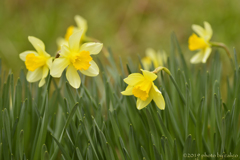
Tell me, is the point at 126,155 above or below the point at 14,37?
below

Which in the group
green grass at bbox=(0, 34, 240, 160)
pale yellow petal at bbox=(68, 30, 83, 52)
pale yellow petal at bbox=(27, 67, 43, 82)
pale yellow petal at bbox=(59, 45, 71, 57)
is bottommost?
green grass at bbox=(0, 34, 240, 160)

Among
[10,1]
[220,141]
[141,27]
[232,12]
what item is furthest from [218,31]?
[10,1]

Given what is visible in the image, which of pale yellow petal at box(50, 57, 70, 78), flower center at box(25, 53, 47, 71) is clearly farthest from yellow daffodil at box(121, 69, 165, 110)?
flower center at box(25, 53, 47, 71)

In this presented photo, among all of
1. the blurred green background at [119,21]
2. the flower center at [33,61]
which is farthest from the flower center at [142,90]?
the blurred green background at [119,21]

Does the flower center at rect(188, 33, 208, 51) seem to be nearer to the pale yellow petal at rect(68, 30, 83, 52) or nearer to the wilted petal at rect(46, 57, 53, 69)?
the pale yellow petal at rect(68, 30, 83, 52)

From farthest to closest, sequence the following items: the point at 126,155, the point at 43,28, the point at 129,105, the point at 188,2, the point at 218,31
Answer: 1. the point at 188,2
2. the point at 43,28
3. the point at 218,31
4. the point at 129,105
5. the point at 126,155

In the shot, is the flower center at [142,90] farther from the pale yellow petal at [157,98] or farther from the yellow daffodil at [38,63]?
the yellow daffodil at [38,63]

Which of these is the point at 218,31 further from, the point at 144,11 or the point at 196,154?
the point at 196,154
